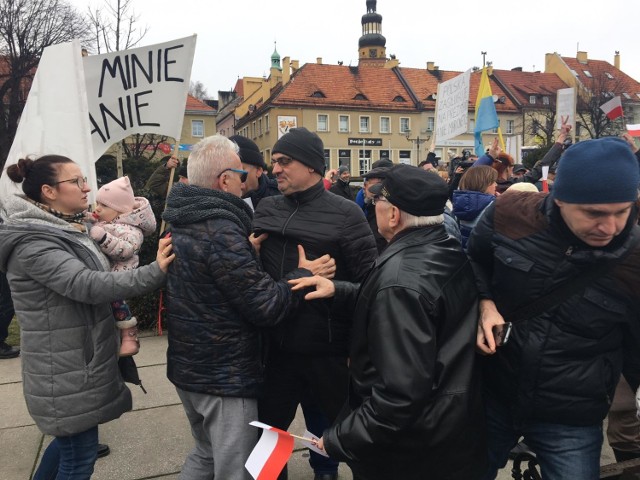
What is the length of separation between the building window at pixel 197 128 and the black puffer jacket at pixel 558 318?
142ft

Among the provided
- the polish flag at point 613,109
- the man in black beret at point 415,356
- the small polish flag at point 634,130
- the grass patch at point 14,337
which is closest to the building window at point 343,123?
the polish flag at point 613,109

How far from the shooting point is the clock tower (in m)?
71.6

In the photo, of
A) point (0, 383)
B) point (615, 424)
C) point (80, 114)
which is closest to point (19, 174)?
point (80, 114)

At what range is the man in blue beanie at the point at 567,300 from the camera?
5.15 ft

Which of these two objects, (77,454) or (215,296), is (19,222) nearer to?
(215,296)

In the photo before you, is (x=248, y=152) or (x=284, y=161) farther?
(x=248, y=152)

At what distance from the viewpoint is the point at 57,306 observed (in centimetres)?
219

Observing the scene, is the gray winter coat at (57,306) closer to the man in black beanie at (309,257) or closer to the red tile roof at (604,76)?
the man in black beanie at (309,257)

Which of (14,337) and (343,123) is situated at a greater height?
(343,123)

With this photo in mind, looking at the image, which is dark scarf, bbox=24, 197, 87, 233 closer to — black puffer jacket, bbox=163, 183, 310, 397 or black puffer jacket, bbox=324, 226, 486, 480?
black puffer jacket, bbox=163, 183, 310, 397

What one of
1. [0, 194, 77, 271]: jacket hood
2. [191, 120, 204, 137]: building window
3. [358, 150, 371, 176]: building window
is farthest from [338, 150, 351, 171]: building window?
[0, 194, 77, 271]: jacket hood

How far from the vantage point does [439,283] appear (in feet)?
5.49

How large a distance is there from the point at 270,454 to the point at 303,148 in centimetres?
143

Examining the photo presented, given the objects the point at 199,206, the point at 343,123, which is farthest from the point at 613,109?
the point at 343,123
